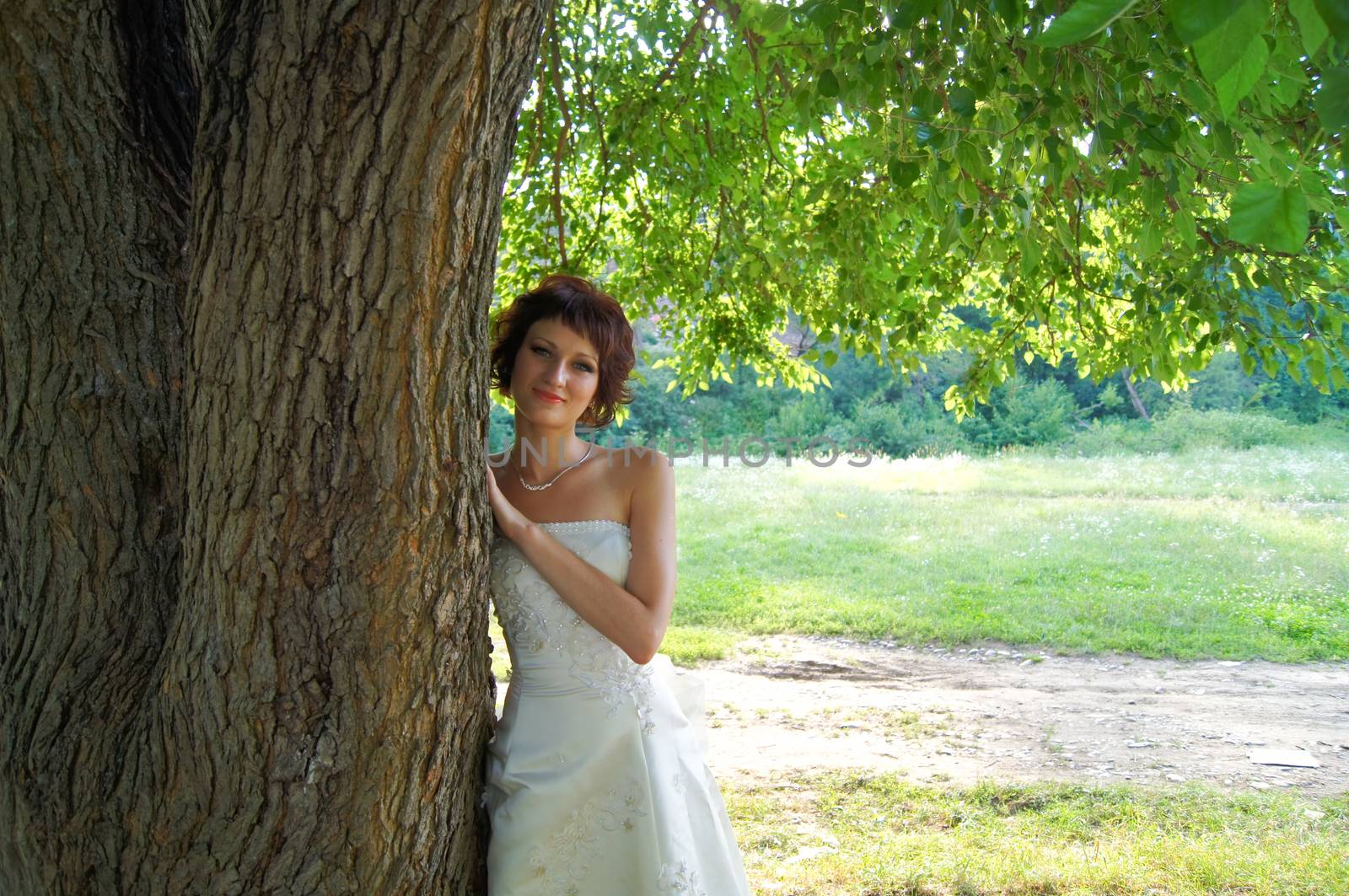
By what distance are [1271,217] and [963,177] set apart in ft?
5.84

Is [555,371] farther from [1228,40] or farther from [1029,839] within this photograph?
[1029,839]

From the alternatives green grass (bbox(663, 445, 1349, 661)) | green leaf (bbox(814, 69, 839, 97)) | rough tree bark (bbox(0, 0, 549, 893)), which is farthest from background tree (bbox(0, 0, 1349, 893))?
green grass (bbox(663, 445, 1349, 661))

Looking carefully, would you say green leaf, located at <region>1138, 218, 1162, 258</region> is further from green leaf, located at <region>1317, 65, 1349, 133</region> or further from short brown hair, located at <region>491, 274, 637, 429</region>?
green leaf, located at <region>1317, 65, 1349, 133</region>

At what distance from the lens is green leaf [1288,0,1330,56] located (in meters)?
0.99

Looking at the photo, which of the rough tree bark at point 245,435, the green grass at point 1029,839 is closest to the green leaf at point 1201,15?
the rough tree bark at point 245,435

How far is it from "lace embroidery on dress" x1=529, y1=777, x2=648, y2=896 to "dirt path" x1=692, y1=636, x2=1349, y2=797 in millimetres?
3704

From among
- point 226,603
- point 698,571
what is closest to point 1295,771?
point 226,603

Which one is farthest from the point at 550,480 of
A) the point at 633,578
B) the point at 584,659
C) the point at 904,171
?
the point at 904,171

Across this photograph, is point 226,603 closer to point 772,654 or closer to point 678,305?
point 678,305

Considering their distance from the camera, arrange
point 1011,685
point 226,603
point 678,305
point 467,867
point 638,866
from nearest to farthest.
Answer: point 226,603 < point 467,867 < point 638,866 < point 678,305 < point 1011,685

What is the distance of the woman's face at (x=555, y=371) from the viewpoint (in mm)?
2576

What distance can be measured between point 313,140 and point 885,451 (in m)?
15.4

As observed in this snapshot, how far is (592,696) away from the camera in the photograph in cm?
242

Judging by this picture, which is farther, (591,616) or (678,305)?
(678,305)
